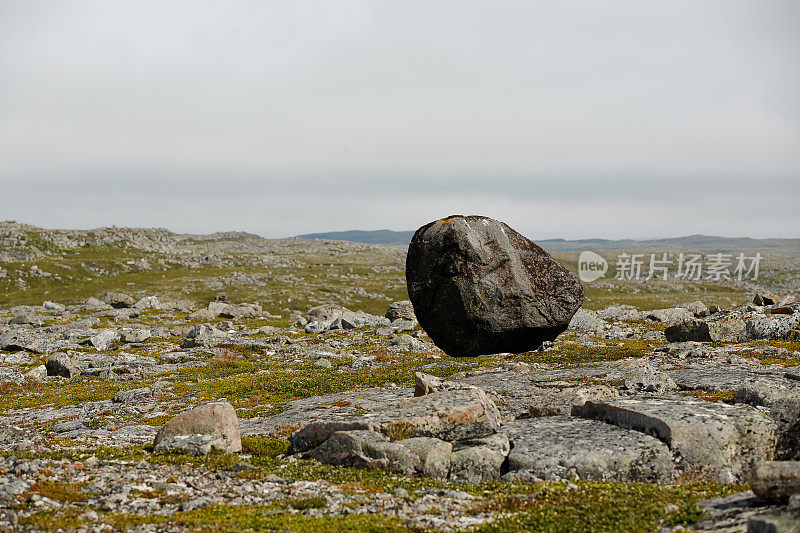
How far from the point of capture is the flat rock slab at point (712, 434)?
15.4 metres

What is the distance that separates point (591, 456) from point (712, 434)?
3727mm

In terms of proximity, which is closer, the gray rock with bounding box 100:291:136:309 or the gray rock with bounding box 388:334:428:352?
the gray rock with bounding box 388:334:428:352

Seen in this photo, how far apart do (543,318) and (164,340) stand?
4952 cm

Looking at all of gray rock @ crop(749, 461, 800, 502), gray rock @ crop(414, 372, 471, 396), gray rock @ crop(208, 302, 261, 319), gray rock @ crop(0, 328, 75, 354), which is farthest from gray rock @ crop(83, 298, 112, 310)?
gray rock @ crop(749, 461, 800, 502)

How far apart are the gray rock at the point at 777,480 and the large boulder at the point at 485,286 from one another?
24.5 m

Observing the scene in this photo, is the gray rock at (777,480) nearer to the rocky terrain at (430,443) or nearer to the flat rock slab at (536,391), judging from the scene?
the rocky terrain at (430,443)

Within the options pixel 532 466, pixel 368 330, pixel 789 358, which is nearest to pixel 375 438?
pixel 532 466

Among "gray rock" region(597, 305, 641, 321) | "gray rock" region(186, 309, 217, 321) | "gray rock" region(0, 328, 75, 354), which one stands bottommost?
"gray rock" region(186, 309, 217, 321)

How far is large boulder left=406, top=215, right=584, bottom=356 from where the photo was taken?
1373 inches

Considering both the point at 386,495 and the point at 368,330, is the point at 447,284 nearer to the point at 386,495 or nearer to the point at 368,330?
the point at 386,495

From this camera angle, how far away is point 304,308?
128m

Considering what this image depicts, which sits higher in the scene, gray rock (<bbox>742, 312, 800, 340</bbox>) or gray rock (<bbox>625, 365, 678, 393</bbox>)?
gray rock (<bbox>742, 312, 800, 340</bbox>)

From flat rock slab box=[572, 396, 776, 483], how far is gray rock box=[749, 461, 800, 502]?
5.25 metres

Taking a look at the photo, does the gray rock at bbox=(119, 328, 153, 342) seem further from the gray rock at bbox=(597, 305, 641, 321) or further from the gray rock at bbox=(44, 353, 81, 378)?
the gray rock at bbox=(597, 305, 641, 321)
